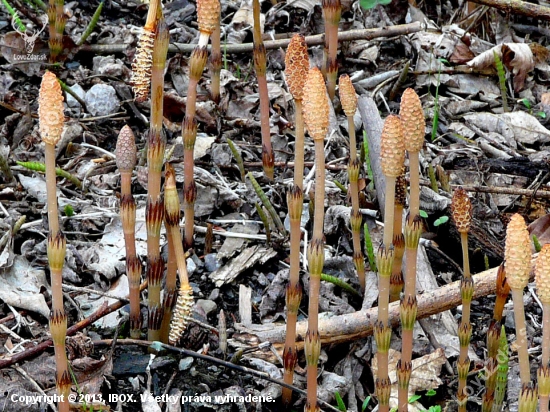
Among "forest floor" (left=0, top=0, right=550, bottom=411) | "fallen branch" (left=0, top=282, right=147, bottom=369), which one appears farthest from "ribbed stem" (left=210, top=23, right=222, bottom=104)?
"fallen branch" (left=0, top=282, right=147, bottom=369)

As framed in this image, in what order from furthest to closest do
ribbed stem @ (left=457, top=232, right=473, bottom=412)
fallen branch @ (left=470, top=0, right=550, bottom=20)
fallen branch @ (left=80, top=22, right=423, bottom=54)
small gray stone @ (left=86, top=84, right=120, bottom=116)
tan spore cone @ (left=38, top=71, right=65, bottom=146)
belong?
fallen branch @ (left=80, top=22, right=423, bottom=54) → fallen branch @ (left=470, top=0, right=550, bottom=20) → small gray stone @ (left=86, top=84, right=120, bottom=116) → ribbed stem @ (left=457, top=232, right=473, bottom=412) → tan spore cone @ (left=38, top=71, right=65, bottom=146)

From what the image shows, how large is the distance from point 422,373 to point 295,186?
1.09m

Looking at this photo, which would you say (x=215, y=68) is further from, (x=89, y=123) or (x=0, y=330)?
(x=0, y=330)

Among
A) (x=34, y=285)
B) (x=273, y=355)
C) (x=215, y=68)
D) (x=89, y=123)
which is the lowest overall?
(x=273, y=355)

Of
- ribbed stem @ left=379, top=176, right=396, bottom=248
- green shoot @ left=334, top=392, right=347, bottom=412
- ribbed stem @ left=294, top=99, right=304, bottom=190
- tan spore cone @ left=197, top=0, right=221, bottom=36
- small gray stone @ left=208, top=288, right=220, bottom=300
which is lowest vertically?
green shoot @ left=334, top=392, right=347, bottom=412

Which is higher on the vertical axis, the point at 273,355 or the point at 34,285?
the point at 34,285

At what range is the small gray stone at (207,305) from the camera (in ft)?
10.2

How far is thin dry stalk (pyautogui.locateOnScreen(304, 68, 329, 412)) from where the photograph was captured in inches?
77.4

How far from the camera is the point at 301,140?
2225 millimetres

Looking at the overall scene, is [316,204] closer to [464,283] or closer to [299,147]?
[299,147]

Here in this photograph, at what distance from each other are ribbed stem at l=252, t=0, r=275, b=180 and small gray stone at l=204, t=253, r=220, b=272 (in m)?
0.64

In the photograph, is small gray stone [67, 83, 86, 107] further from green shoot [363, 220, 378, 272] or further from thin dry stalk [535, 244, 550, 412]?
thin dry stalk [535, 244, 550, 412]

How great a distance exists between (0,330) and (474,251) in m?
2.12

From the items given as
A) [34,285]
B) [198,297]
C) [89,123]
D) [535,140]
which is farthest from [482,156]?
[34,285]
